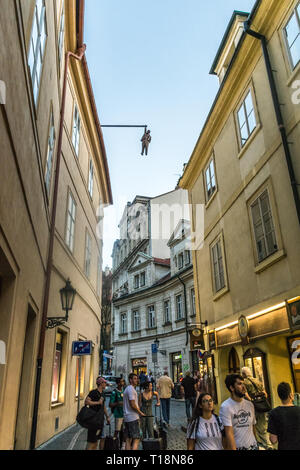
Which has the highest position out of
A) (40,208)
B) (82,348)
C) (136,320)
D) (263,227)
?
(136,320)

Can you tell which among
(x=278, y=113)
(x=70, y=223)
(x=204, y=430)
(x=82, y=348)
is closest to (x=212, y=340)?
(x=82, y=348)

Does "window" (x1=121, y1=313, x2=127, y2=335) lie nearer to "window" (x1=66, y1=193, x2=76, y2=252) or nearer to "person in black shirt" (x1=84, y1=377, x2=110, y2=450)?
"window" (x1=66, y1=193, x2=76, y2=252)

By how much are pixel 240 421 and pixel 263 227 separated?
654 cm

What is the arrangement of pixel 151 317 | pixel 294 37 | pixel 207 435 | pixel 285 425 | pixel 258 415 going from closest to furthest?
pixel 207 435
pixel 285 425
pixel 258 415
pixel 294 37
pixel 151 317

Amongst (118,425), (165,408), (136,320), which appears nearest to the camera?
(118,425)

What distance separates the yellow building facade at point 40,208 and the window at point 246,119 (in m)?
5.84

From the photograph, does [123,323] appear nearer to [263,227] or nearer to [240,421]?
[263,227]

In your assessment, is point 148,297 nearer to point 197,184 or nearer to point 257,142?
point 197,184

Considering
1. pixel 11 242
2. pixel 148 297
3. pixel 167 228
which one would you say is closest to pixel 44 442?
pixel 11 242

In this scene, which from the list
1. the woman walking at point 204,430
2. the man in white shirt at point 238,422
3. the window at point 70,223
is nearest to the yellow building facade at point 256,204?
the man in white shirt at point 238,422

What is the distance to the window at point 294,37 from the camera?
9.22 metres

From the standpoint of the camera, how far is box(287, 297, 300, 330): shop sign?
8.11m

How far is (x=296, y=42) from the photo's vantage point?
9.28 metres

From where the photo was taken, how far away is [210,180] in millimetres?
15727
